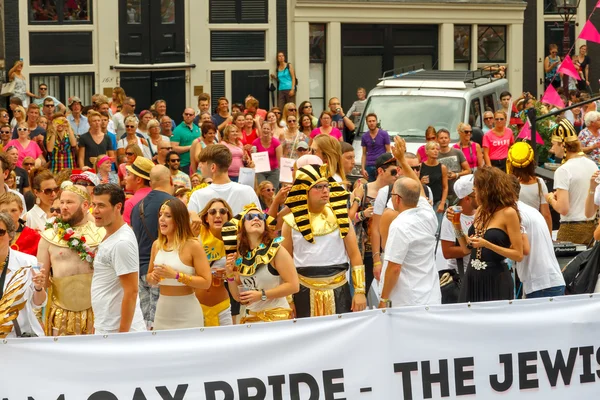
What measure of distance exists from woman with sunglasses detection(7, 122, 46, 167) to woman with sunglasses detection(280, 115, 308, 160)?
3354mm

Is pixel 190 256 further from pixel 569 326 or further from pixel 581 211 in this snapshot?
pixel 581 211

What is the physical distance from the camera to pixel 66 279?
8219 millimetres

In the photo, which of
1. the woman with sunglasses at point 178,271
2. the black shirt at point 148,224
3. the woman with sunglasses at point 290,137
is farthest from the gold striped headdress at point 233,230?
the woman with sunglasses at point 290,137

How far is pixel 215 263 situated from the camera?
30.6 ft

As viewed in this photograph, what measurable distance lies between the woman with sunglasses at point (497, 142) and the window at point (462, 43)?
1316 centimetres

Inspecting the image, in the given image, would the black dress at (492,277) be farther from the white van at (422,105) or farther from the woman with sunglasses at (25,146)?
the white van at (422,105)

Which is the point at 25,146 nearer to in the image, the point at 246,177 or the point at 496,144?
the point at 246,177

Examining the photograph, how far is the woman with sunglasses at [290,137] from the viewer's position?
17250 millimetres

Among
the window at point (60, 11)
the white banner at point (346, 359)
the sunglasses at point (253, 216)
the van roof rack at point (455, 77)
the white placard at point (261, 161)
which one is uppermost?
the window at point (60, 11)

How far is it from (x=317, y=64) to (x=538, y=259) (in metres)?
21.1

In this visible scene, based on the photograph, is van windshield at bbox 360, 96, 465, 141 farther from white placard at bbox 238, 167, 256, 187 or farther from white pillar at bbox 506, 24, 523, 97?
white pillar at bbox 506, 24, 523, 97

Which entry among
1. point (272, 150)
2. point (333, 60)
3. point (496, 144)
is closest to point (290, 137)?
point (272, 150)

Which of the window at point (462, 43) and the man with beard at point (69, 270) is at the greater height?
the window at point (462, 43)

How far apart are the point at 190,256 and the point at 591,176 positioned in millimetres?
4538
